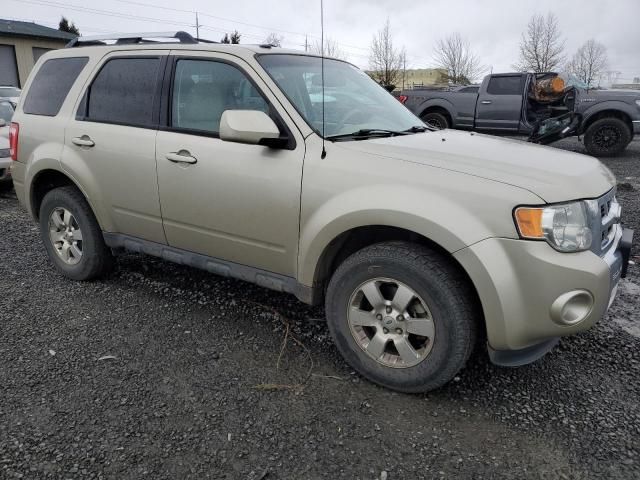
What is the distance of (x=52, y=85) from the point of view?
13.5ft

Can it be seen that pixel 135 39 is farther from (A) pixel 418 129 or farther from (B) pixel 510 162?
(B) pixel 510 162

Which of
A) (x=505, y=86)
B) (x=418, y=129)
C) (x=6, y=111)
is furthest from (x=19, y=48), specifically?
(x=418, y=129)

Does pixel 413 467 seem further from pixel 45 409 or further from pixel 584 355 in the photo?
pixel 45 409

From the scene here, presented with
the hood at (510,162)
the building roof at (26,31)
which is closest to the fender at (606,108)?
the hood at (510,162)

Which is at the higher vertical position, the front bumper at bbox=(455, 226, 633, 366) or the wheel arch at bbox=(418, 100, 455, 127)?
the wheel arch at bbox=(418, 100, 455, 127)

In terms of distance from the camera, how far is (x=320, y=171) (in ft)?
9.07

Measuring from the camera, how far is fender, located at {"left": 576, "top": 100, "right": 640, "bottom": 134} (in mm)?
10688

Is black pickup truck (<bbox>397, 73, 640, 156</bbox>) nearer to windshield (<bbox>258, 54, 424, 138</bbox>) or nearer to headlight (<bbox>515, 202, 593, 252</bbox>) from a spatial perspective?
windshield (<bbox>258, 54, 424, 138</bbox>)

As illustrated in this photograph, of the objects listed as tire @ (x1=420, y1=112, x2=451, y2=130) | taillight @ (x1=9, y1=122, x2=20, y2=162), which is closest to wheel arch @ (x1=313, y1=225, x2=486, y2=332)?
taillight @ (x1=9, y1=122, x2=20, y2=162)

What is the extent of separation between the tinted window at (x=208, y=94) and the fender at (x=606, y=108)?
984 centimetres

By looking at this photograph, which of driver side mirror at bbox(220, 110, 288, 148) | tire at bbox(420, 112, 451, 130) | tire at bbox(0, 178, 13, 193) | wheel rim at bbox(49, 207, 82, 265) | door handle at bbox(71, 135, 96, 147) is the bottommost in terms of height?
tire at bbox(0, 178, 13, 193)

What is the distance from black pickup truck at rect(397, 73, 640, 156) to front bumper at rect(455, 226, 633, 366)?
917 centimetres

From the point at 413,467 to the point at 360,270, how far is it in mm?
955

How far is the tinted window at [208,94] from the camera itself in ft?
10.3
